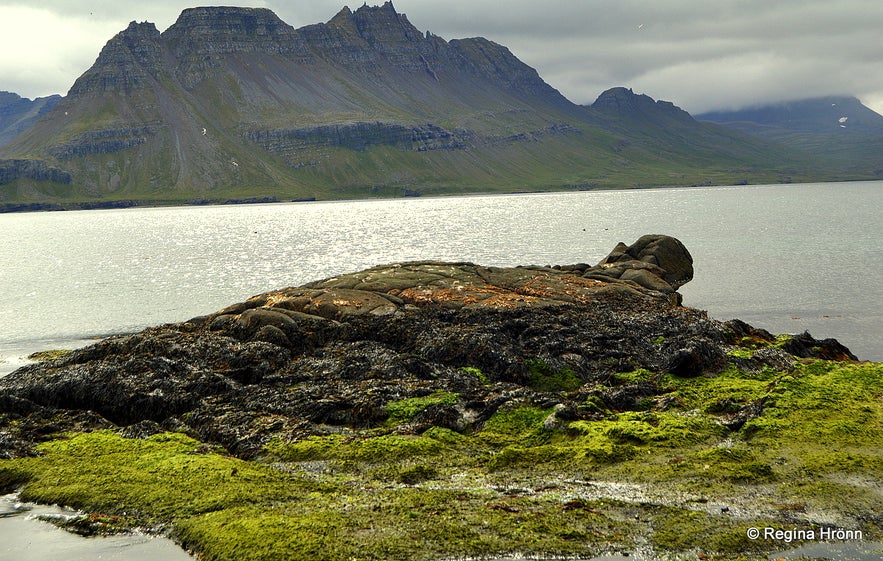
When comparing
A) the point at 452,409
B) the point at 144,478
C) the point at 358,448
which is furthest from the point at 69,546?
the point at 452,409

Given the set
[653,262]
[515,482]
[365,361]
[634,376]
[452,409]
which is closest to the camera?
[515,482]

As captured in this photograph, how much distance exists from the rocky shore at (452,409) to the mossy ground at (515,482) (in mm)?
107

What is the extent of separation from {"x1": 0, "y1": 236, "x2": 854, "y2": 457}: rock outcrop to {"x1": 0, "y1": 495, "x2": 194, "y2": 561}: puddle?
22.3 feet

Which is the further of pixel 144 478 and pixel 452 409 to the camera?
pixel 452 409

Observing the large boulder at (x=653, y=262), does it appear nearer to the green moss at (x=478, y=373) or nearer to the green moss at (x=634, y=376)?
the green moss at (x=634, y=376)

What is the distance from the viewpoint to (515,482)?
22.8 m

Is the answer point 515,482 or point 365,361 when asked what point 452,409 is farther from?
point 365,361

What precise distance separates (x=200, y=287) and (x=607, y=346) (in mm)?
68582

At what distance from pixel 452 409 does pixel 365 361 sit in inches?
309

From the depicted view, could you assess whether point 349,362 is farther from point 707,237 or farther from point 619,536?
point 707,237

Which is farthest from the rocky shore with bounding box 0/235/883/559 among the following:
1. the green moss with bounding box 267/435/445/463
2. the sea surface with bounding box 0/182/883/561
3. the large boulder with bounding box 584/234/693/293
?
the large boulder with bounding box 584/234/693/293

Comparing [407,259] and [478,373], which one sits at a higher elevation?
[478,373]

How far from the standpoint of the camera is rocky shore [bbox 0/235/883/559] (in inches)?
819

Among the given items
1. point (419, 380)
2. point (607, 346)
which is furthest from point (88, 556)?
point (607, 346)
